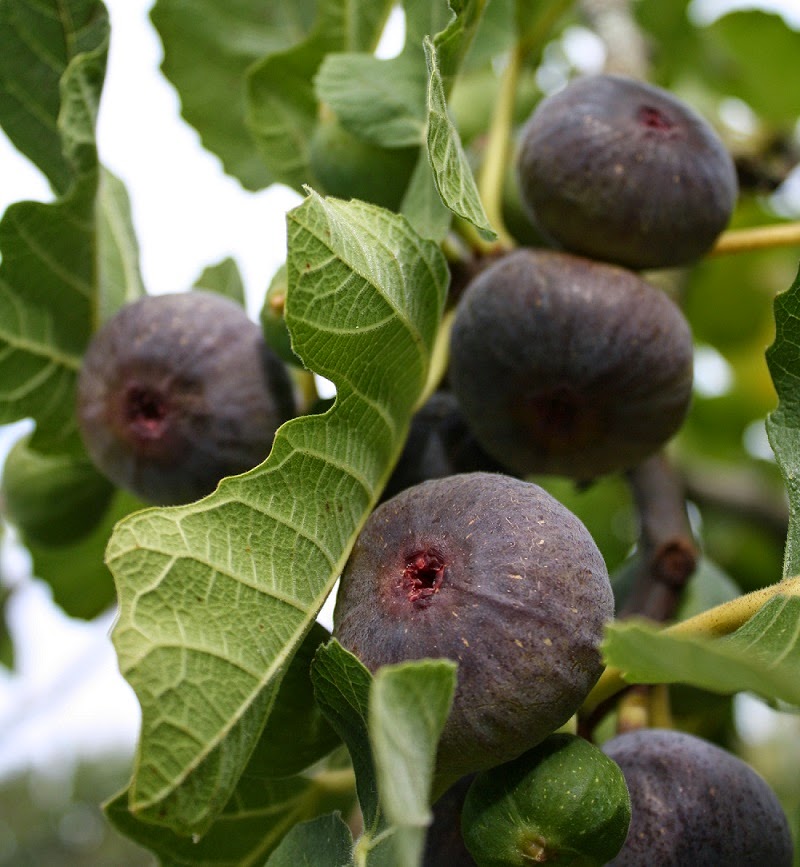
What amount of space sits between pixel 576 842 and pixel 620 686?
0.20 metres

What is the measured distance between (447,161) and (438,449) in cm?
42

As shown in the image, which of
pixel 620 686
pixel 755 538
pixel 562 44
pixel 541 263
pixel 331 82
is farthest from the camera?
pixel 562 44

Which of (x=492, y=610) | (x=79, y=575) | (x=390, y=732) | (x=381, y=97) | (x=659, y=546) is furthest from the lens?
(x=79, y=575)

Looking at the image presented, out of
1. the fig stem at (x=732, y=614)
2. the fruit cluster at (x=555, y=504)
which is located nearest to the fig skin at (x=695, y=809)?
the fruit cluster at (x=555, y=504)

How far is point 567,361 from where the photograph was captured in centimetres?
125

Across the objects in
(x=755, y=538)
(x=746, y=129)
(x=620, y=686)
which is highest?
(x=620, y=686)

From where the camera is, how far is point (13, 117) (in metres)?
1.48

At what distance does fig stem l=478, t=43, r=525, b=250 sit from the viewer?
1610 millimetres

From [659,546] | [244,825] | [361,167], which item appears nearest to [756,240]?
[659,546]

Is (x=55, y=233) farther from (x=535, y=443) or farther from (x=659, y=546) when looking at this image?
(x=659, y=546)

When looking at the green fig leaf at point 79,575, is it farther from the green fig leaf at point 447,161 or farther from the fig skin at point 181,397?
the green fig leaf at point 447,161

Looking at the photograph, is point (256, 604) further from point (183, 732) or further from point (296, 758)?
point (296, 758)

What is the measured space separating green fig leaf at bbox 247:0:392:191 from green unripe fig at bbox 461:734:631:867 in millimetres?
975

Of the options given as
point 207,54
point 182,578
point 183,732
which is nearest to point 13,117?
point 207,54
